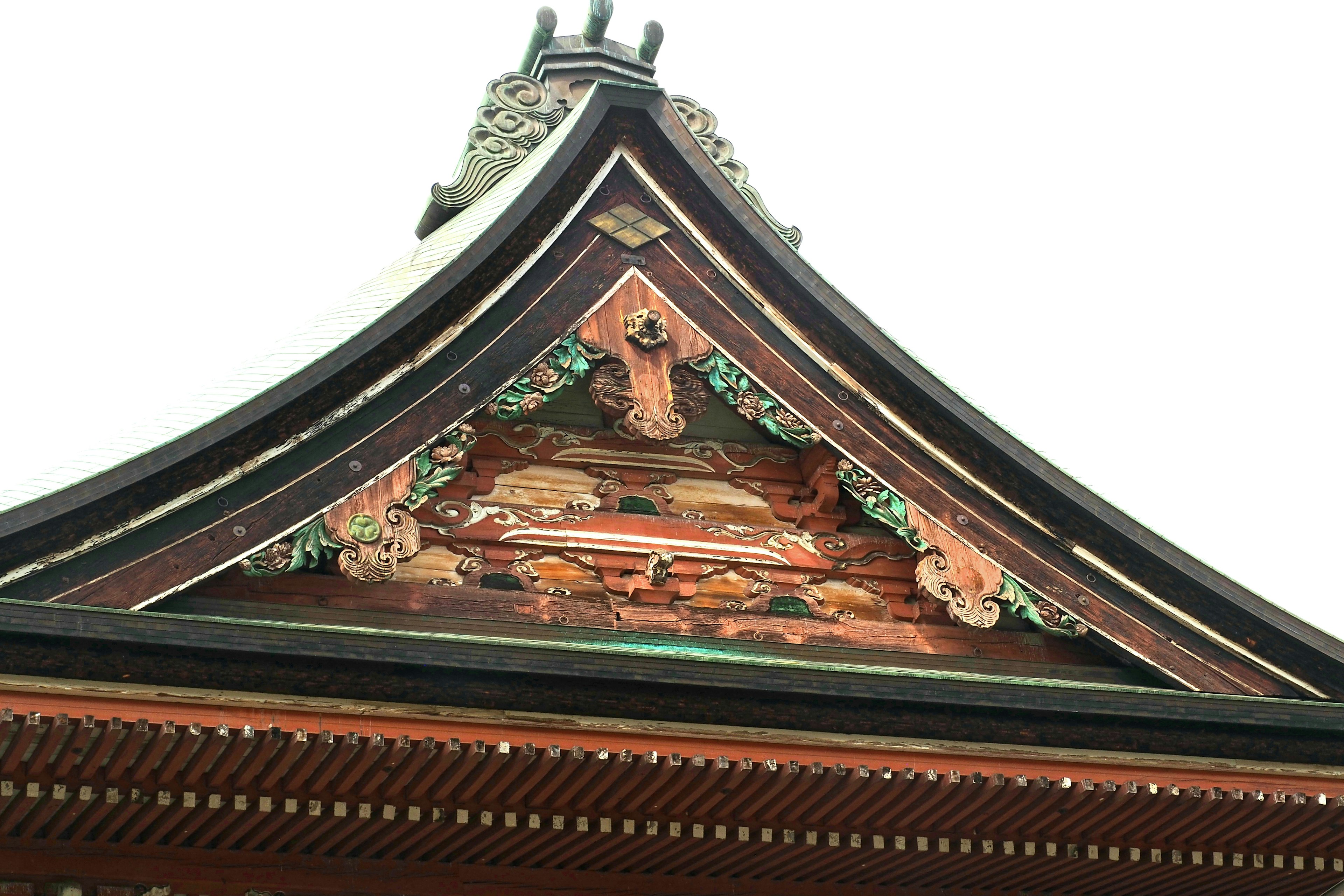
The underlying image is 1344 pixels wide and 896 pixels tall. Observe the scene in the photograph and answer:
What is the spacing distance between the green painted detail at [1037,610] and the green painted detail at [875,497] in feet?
1.70

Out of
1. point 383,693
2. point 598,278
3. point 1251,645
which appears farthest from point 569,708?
point 1251,645

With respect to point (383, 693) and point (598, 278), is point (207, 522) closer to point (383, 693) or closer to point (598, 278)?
point (383, 693)

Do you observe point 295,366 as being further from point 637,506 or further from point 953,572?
point 953,572

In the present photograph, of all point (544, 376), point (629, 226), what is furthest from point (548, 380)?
point (629, 226)

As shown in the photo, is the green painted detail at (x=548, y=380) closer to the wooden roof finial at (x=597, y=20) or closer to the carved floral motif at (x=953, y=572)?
the carved floral motif at (x=953, y=572)

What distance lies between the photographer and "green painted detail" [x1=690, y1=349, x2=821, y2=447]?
787cm

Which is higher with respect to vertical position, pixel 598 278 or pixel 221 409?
pixel 598 278

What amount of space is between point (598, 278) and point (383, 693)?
8.62 feet

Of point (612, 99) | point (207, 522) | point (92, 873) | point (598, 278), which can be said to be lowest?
point (92, 873)

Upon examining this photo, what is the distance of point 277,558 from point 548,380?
65.4 inches

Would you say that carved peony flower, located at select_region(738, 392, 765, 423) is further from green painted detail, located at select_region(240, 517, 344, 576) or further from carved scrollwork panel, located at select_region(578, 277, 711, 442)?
green painted detail, located at select_region(240, 517, 344, 576)

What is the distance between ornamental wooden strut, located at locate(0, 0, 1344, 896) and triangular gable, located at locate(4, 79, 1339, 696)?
0.7 inches

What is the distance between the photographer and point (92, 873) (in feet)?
20.5

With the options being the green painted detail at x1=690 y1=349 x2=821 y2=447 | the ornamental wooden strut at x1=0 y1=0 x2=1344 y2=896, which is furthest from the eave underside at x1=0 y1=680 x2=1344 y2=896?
the green painted detail at x1=690 y1=349 x2=821 y2=447
